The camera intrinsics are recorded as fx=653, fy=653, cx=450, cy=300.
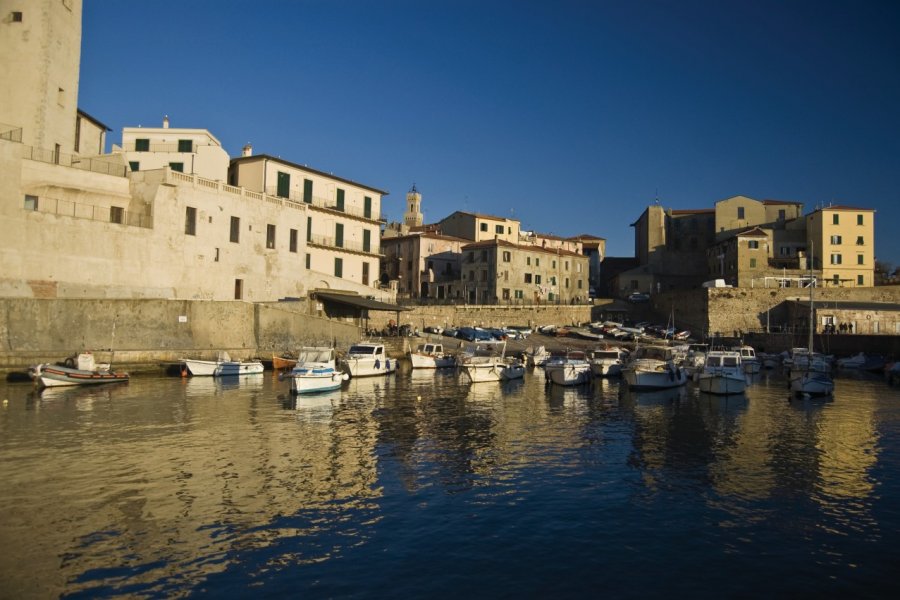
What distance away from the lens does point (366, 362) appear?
137ft

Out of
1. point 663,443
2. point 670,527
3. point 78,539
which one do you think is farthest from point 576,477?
point 78,539

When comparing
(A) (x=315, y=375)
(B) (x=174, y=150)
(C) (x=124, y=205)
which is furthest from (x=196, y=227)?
(A) (x=315, y=375)

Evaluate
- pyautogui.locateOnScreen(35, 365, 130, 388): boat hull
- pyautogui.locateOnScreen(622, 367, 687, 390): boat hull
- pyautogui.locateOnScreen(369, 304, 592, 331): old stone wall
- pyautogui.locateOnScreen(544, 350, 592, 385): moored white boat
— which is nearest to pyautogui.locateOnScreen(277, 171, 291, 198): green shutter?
pyautogui.locateOnScreen(369, 304, 592, 331): old stone wall

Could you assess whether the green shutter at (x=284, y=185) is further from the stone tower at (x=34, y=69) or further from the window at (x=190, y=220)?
the stone tower at (x=34, y=69)

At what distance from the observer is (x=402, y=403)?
99.1 ft

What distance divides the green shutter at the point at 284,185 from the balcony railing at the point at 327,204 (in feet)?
1.12

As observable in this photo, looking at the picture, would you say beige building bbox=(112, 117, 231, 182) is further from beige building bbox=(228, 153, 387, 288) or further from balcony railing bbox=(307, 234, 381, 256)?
balcony railing bbox=(307, 234, 381, 256)

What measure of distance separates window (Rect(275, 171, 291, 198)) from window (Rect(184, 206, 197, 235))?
9849 mm

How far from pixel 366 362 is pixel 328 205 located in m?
21.5

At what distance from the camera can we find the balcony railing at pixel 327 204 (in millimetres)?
53638

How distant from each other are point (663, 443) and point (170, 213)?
35.1 meters

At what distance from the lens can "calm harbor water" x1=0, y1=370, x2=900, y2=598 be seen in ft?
34.9

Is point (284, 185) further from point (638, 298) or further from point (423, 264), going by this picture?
point (638, 298)

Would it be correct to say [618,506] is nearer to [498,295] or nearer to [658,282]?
[498,295]
